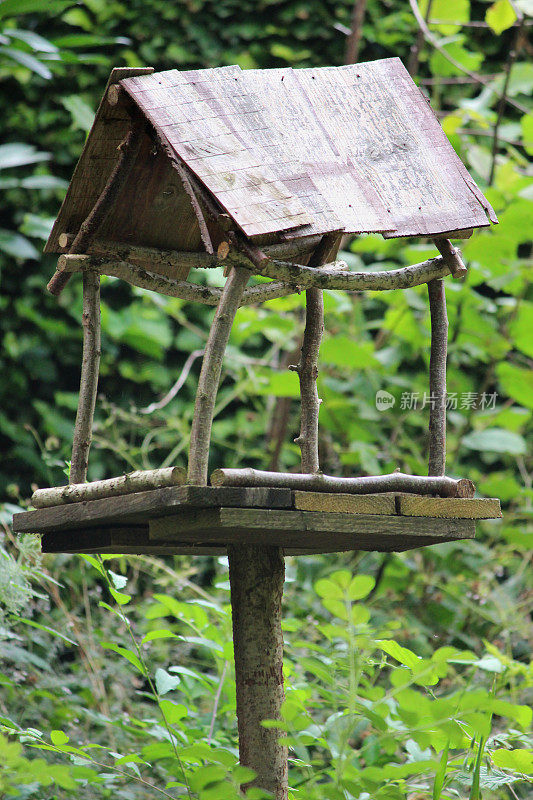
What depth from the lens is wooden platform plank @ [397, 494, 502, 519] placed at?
1252 millimetres

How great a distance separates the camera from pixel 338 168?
1337 millimetres

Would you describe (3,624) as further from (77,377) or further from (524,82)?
(524,82)

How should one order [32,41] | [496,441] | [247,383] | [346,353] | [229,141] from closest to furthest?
[229,141]
[32,41]
[346,353]
[496,441]
[247,383]

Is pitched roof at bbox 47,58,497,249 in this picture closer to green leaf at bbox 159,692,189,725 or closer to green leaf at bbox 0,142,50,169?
green leaf at bbox 159,692,189,725

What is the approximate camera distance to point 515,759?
50.7 inches

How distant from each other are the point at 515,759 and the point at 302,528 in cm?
50

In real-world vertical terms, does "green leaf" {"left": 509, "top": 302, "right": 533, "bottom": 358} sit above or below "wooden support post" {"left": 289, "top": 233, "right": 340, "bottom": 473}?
below

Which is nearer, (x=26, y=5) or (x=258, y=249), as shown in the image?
(x=258, y=249)

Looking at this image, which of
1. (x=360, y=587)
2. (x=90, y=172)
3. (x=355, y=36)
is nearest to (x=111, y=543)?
(x=360, y=587)

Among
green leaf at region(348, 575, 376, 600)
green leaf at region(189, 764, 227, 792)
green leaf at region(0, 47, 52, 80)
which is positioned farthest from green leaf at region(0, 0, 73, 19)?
green leaf at region(189, 764, 227, 792)

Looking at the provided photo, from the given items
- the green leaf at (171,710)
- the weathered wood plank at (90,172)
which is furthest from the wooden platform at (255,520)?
the weathered wood plank at (90,172)

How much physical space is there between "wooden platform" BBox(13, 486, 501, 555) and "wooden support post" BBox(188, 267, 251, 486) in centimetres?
7

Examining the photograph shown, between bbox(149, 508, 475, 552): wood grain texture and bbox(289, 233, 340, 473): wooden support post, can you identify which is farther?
bbox(289, 233, 340, 473): wooden support post

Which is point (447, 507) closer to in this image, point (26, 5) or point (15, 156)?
point (26, 5)
